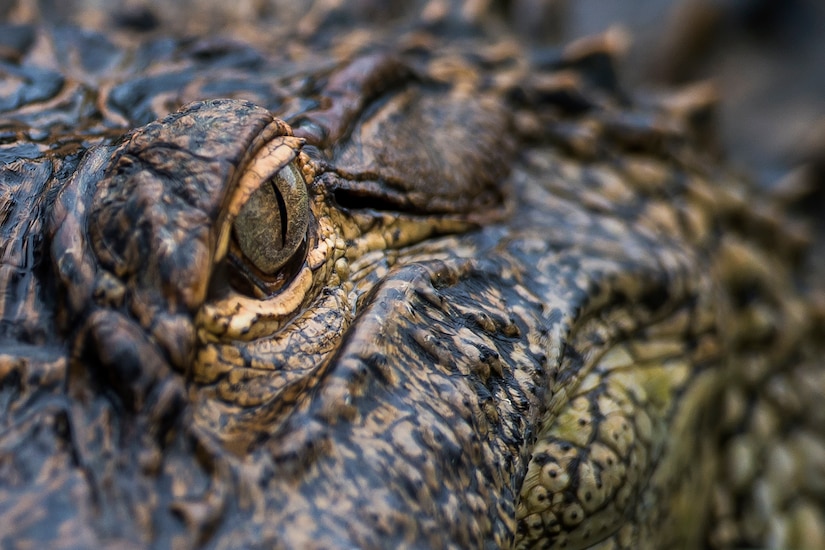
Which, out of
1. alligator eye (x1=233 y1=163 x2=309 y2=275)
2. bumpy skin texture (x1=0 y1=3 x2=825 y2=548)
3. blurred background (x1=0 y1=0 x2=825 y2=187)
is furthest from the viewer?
blurred background (x1=0 y1=0 x2=825 y2=187)

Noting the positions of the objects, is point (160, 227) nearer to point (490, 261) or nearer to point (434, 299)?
point (434, 299)

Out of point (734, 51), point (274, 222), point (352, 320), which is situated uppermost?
point (734, 51)

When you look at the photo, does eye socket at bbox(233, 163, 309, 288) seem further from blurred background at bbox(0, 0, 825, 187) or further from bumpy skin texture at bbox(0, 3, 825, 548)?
blurred background at bbox(0, 0, 825, 187)

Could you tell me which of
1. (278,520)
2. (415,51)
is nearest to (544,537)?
(278,520)

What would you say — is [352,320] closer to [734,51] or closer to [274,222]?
[274,222]

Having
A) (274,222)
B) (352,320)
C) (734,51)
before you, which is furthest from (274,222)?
(734,51)

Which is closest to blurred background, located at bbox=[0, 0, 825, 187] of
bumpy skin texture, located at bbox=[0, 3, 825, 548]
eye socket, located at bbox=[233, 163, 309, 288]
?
bumpy skin texture, located at bbox=[0, 3, 825, 548]
